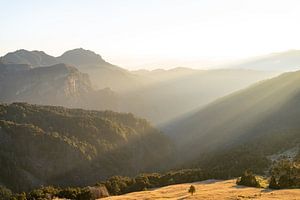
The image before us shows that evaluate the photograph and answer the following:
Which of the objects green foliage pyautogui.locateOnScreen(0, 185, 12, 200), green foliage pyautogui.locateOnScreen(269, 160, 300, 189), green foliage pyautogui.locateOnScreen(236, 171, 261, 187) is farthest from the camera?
green foliage pyautogui.locateOnScreen(0, 185, 12, 200)

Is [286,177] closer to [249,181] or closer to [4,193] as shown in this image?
[249,181]

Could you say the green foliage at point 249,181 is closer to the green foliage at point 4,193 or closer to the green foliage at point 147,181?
the green foliage at point 147,181

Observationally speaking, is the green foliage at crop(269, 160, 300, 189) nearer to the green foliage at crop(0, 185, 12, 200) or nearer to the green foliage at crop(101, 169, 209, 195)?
the green foliage at crop(101, 169, 209, 195)

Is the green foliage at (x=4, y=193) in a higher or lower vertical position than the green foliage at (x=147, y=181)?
lower

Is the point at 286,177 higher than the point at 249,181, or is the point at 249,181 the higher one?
the point at 286,177

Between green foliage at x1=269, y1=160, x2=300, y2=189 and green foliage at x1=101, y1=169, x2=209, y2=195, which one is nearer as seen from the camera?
green foliage at x1=269, y1=160, x2=300, y2=189

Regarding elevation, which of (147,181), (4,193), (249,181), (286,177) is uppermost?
(286,177)

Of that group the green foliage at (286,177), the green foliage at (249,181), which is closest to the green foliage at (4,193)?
the green foliage at (249,181)

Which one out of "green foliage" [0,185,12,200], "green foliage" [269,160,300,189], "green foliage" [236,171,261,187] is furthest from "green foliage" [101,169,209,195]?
"green foliage" [0,185,12,200]

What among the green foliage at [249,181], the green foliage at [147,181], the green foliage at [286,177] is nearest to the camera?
the green foliage at [286,177]

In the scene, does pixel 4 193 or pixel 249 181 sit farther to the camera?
pixel 4 193

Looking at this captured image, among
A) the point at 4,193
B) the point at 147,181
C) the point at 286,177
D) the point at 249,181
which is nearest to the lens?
the point at 286,177

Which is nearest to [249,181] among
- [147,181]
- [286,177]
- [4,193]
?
[286,177]

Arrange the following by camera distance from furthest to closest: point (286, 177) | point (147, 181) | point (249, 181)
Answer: point (147, 181), point (249, 181), point (286, 177)
